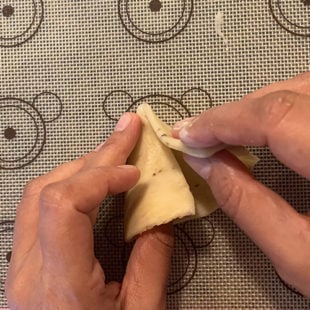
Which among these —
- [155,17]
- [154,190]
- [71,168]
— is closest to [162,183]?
[154,190]

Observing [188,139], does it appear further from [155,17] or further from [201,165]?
[155,17]

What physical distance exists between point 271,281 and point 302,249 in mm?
175

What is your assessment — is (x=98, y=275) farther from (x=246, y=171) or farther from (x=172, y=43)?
(x=172, y=43)

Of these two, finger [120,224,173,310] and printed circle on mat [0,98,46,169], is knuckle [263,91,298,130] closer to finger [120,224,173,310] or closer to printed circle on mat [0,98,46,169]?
finger [120,224,173,310]

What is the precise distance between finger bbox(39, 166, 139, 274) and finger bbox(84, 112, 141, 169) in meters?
0.04

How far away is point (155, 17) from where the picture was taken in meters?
0.71

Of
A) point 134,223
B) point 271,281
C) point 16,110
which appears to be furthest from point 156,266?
A: point 16,110

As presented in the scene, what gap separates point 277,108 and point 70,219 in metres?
0.23

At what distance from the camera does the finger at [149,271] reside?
0.63 meters

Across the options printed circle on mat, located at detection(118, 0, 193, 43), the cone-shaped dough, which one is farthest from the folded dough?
printed circle on mat, located at detection(118, 0, 193, 43)

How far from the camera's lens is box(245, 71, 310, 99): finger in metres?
0.63

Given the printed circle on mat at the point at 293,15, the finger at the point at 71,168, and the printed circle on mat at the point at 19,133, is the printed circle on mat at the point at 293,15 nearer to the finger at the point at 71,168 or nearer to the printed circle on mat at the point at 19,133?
the finger at the point at 71,168

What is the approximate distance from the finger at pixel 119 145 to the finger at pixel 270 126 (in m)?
0.11

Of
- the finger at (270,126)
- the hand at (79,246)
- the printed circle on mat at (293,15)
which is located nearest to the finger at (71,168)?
A: the hand at (79,246)
